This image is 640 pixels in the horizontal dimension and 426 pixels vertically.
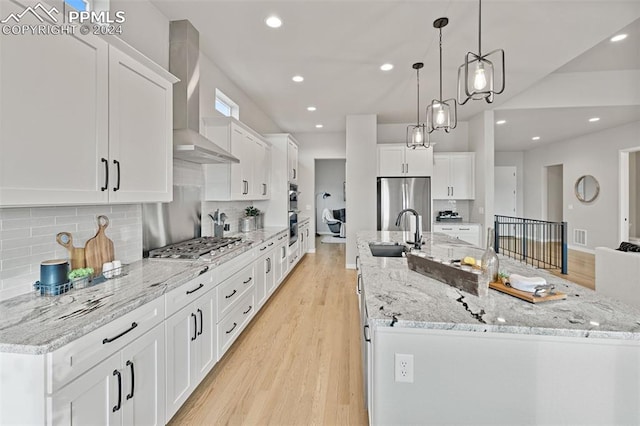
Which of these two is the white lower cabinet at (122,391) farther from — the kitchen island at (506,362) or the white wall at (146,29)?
the white wall at (146,29)

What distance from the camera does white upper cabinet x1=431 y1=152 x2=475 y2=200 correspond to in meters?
5.86

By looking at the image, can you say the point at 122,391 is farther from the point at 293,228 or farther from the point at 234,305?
the point at 293,228

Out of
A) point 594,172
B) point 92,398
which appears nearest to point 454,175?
point 594,172

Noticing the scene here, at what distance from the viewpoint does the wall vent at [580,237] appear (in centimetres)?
708

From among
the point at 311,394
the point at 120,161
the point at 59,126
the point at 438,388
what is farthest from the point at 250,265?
the point at 438,388

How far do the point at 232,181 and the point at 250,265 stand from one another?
109cm

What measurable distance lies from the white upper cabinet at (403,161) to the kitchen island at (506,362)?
4.60 meters

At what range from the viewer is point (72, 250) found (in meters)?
1.59

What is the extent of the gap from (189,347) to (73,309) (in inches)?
31.0

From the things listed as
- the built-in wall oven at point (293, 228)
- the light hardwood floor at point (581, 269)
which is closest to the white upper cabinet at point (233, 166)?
the built-in wall oven at point (293, 228)

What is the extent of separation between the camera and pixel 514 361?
3.74 feet

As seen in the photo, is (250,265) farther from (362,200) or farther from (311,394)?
(362,200)

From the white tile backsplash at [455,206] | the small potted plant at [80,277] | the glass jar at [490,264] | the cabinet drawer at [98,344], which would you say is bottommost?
the cabinet drawer at [98,344]

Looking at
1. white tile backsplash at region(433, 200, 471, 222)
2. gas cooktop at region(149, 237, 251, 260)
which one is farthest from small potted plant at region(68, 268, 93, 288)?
white tile backsplash at region(433, 200, 471, 222)
